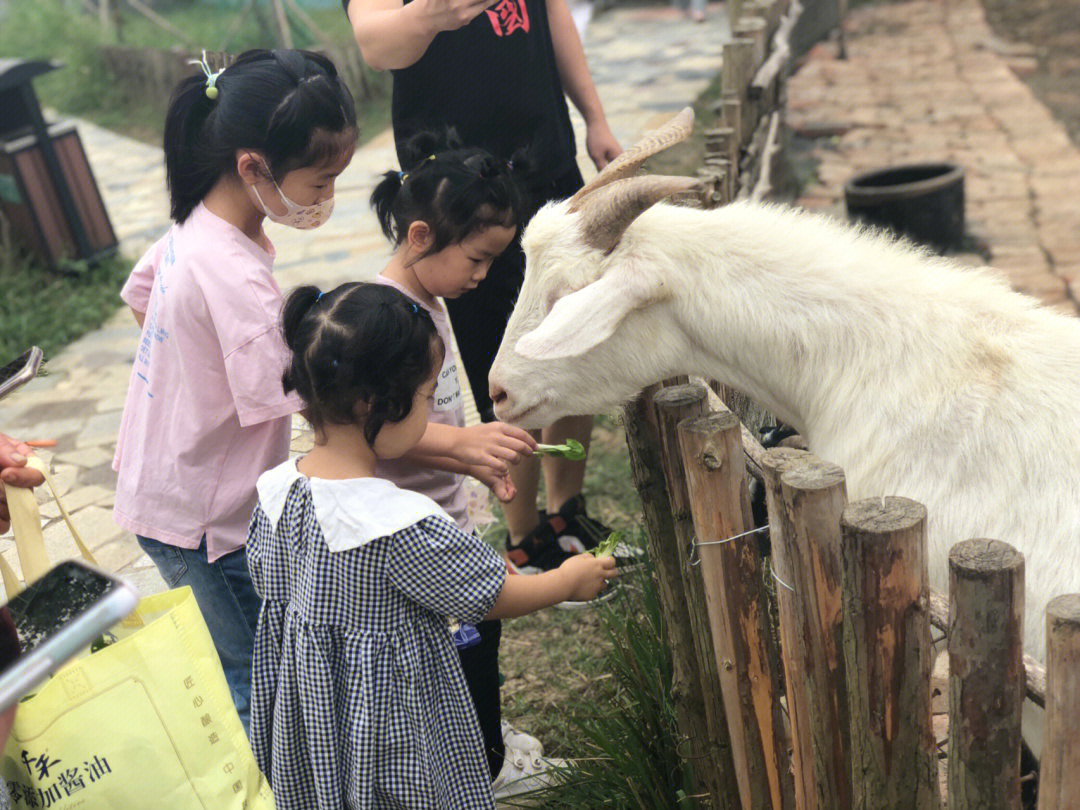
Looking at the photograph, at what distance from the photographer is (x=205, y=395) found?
8.08 feet

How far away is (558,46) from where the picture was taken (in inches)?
145

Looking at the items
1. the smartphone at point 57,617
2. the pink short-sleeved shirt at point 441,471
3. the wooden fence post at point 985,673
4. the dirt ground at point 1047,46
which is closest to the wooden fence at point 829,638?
the wooden fence post at point 985,673

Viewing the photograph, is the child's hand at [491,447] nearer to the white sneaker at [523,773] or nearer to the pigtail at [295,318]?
the pigtail at [295,318]

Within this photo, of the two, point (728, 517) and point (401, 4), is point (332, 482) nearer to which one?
point (728, 517)

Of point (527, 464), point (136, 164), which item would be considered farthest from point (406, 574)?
Result: point (136, 164)

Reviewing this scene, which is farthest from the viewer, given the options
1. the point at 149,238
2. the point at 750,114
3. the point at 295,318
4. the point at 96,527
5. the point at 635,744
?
the point at 149,238

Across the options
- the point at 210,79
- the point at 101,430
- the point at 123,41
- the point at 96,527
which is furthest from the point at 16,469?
the point at 123,41

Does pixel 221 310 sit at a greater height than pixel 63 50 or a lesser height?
greater

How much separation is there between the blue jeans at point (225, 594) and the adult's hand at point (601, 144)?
6.13 ft

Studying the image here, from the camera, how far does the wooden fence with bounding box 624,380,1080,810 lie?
5.49 ft

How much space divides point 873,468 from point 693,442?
444mm

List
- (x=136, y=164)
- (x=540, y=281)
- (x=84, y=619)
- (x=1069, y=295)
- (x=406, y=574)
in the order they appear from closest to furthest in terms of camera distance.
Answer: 1. (x=84, y=619)
2. (x=406, y=574)
3. (x=540, y=281)
4. (x=1069, y=295)
5. (x=136, y=164)

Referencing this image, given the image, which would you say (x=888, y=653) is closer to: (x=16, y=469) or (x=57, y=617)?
(x=57, y=617)

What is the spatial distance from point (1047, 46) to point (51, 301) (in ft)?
31.7
